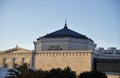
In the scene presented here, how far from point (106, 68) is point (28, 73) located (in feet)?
87.7

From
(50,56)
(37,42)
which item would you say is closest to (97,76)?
(50,56)

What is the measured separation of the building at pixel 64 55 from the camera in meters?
49.2

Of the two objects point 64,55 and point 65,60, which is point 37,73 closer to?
point 65,60

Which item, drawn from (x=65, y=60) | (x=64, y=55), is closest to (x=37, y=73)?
(x=65, y=60)

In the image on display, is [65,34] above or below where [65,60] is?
above

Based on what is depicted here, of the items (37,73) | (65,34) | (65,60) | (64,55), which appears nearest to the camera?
(37,73)

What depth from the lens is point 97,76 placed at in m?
33.1

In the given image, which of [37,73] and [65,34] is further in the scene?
[65,34]

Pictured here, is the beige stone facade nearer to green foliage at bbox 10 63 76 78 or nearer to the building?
the building

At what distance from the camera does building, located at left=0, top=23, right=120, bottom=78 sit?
4916 centimetres

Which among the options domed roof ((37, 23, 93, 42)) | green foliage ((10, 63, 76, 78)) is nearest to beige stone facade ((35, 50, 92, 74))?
domed roof ((37, 23, 93, 42))

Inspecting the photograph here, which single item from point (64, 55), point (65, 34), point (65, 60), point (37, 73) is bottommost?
point (37, 73)

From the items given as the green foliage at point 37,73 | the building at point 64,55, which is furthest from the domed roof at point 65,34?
the green foliage at point 37,73

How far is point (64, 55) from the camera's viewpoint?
5059 centimetres
